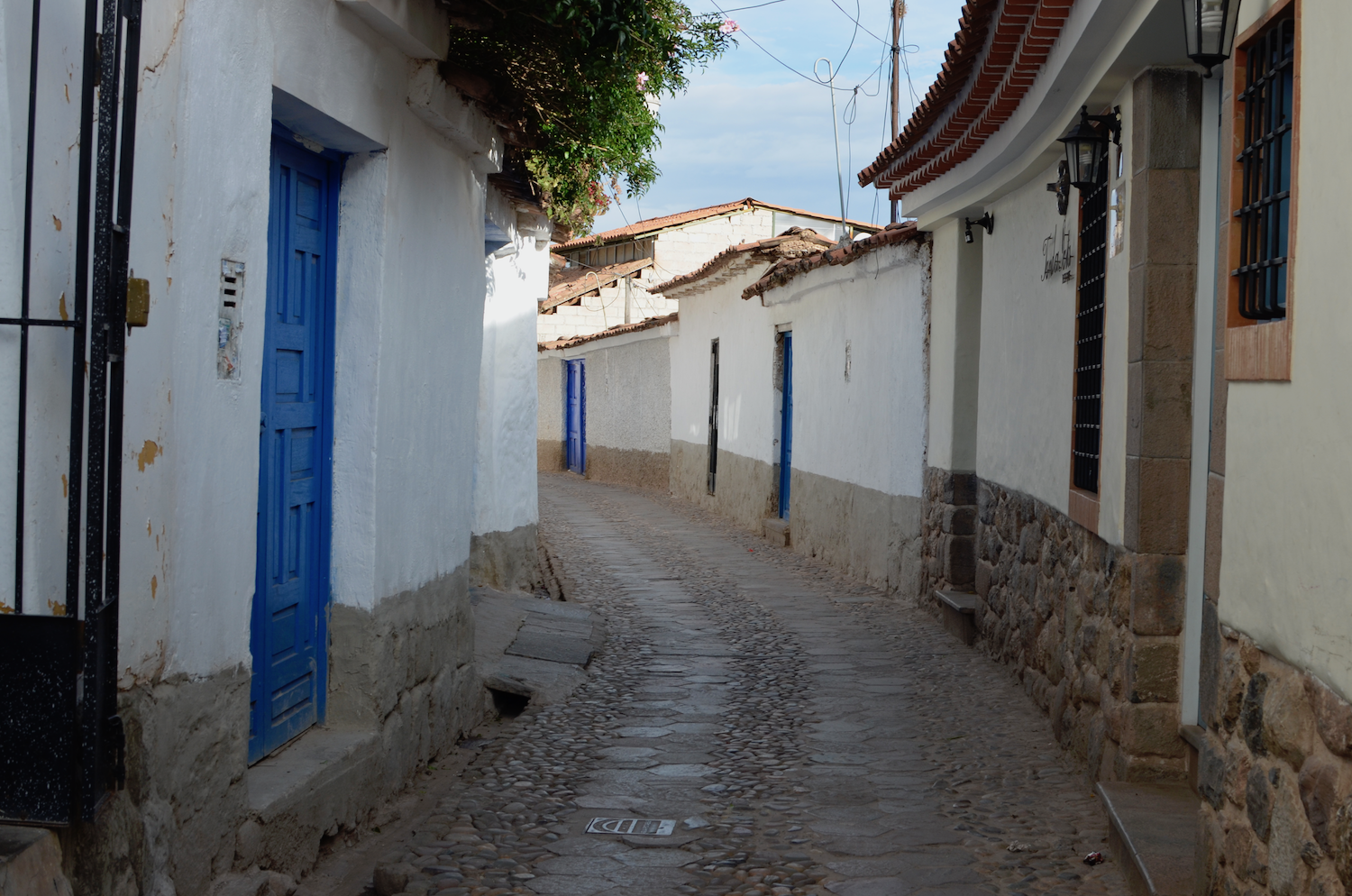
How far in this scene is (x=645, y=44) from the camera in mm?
5203

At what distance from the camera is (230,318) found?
→ 3590mm

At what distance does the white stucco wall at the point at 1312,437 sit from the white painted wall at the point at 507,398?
6.60m

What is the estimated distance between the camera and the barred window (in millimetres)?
5586

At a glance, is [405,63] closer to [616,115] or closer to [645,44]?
[645,44]

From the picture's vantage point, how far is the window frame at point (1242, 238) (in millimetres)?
2912

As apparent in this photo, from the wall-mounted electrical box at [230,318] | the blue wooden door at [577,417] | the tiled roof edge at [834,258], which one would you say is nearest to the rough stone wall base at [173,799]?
the wall-mounted electrical box at [230,318]

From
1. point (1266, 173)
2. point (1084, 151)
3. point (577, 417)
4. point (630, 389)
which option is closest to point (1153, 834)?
point (1266, 173)

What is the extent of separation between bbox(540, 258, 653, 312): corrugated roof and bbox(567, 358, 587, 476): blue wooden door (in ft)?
5.95

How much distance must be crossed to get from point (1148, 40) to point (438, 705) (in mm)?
3916

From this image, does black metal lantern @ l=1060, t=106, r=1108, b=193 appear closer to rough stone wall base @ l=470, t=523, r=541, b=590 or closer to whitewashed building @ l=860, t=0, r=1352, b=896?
whitewashed building @ l=860, t=0, r=1352, b=896

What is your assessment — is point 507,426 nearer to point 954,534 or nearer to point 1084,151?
point 954,534

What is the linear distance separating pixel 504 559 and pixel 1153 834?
6000mm

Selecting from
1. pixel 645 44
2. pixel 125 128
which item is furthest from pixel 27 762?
pixel 645 44

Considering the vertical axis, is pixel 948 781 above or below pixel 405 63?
below
